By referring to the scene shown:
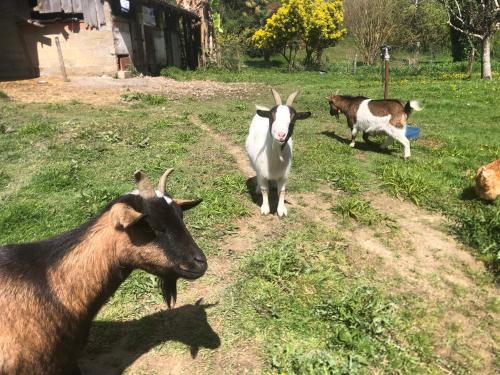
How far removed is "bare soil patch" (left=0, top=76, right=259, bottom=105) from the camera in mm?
14531

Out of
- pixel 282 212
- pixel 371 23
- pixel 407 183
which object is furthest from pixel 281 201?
pixel 371 23

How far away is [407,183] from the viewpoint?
261 inches

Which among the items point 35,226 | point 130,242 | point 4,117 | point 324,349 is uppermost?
point 4,117

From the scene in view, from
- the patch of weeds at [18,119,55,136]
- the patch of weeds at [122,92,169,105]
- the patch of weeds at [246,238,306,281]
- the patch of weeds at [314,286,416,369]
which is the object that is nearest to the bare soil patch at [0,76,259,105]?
the patch of weeds at [122,92,169,105]

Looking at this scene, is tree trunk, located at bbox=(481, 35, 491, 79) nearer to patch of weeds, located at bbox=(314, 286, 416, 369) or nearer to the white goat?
the white goat

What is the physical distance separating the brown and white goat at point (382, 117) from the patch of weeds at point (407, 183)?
1422mm

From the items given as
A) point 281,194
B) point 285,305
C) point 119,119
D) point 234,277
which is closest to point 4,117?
point 119,119

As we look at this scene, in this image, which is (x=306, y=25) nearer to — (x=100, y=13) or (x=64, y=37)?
(x=100, y=13)

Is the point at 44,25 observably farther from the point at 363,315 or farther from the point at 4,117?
the point at 363,315

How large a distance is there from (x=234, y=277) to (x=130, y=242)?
79.7 inches

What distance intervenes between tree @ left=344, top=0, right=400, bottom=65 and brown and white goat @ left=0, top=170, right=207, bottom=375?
35.4m

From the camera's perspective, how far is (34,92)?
15.4 meters

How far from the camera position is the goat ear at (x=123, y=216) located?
2.50 m

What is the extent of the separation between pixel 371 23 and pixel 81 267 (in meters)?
36.1
